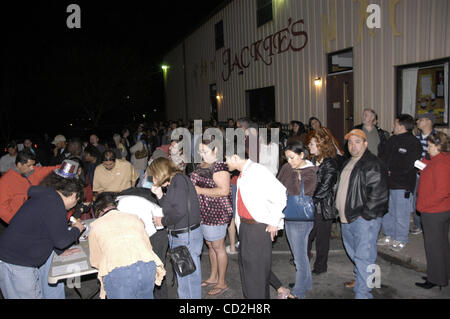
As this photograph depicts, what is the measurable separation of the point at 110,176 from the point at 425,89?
6.71 meters

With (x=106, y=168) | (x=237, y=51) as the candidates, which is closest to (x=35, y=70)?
(x=237, y=51)

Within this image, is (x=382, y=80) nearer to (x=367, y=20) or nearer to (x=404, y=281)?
(x=367, y=20)

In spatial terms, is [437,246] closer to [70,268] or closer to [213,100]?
[70,268]

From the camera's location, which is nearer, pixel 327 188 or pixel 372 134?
pixel 327 188

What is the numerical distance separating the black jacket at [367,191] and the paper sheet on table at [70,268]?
9.59 ft

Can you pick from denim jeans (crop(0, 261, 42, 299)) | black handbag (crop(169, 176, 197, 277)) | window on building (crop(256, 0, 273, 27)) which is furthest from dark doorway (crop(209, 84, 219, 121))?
denim jeans (crop(0, 261, 42, 299))

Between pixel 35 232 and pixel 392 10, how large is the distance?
807 cm

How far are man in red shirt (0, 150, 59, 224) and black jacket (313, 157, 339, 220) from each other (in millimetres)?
3477

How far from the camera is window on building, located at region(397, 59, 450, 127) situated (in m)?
7.00

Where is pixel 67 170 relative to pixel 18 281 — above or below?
above

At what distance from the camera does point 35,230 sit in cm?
309

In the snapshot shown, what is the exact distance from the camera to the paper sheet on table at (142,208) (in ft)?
11.4

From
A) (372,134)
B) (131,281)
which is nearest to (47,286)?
(131,281)

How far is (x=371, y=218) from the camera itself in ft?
12.7
